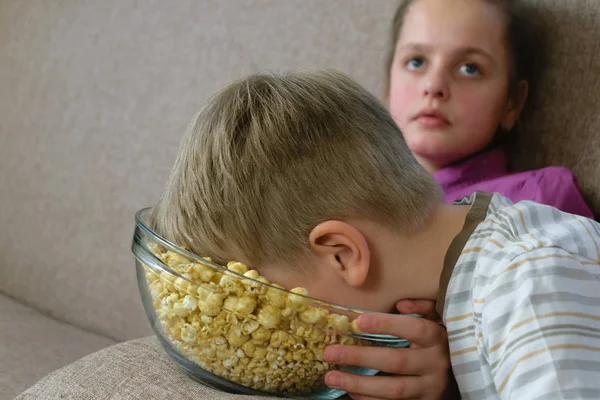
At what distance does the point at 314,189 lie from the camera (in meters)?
0.74

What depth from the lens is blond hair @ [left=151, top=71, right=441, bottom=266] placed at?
2.41 ft

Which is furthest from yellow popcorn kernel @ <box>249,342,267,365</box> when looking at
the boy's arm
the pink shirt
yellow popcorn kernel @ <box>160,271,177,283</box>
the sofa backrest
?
the sofa backrest

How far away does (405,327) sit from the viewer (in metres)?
0.73

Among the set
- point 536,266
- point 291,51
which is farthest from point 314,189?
point 291,51

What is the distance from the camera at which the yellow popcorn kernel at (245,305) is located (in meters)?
0.68

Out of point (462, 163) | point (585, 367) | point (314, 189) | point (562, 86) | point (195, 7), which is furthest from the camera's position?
point (195, 7)

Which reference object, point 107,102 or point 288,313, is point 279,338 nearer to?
point 288,313

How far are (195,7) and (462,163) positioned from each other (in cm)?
68

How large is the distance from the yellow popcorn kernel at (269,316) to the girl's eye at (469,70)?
0.63m

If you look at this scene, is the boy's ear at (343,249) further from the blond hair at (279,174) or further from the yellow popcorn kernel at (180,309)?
the yellow popcorn kernel at (180,309)

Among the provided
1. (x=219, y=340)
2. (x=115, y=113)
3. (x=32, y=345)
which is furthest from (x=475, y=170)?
(x=32, y=345)

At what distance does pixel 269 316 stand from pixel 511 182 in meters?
0.54

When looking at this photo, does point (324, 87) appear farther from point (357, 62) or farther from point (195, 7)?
point (195, 7)

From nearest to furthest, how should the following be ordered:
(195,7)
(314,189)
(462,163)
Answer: (314,189)
(462,163)
(195,7)
